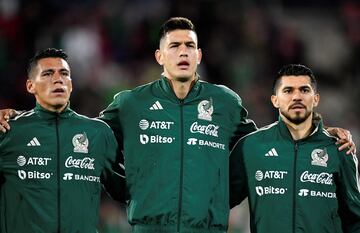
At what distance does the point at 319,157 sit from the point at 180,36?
1582mm

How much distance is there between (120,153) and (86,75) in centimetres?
552

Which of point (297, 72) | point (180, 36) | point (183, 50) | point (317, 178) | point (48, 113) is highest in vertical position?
point (180, 36)

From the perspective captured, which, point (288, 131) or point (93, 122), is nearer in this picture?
point (93, 122)

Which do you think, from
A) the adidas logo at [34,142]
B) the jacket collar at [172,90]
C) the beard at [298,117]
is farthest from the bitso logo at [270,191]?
the adidas logo at [34,142]

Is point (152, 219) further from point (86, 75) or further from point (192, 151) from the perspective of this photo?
point (86, 75)

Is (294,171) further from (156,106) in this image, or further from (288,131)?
(156,106)

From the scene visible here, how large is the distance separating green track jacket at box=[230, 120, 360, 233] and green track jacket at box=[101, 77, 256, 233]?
255 mm

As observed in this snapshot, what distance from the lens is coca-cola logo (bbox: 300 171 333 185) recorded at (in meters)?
8.83

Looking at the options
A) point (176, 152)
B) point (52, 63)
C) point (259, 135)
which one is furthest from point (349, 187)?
point (52, 63)

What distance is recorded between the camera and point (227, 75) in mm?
14953

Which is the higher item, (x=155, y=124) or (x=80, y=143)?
(x=155, y=124)

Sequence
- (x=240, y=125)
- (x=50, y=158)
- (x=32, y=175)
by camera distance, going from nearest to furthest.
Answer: (x=32, y=175), (x=50, y=158), (x=240, y=125)

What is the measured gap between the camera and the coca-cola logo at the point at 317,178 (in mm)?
8828

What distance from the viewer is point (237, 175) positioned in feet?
29.7
